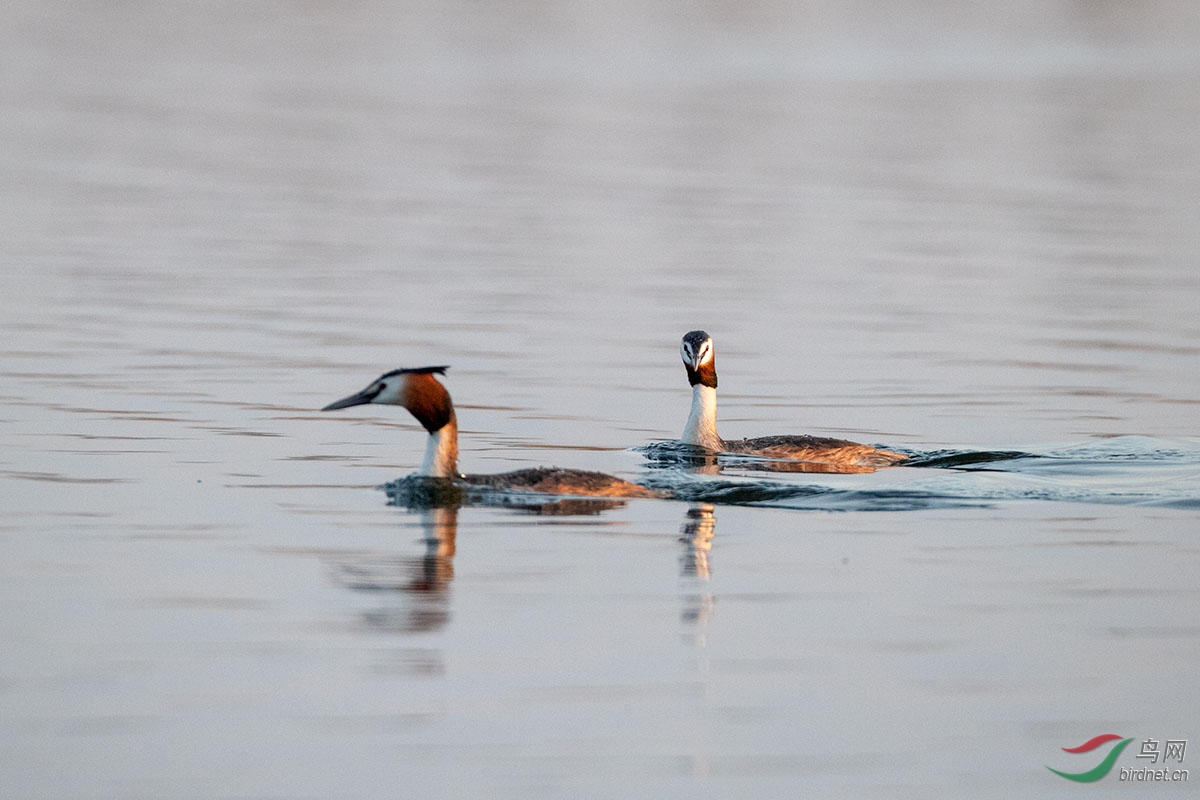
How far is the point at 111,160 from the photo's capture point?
4994 centimetres

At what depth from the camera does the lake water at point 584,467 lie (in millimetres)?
10062

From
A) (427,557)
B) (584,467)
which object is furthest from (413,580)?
(584,467)

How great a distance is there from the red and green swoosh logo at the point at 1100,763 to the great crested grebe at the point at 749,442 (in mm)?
8027

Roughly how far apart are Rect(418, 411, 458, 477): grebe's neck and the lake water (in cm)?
48

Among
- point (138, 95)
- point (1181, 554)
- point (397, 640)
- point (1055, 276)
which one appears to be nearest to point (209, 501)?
point (397, 640)

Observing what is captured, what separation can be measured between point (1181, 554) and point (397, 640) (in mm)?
6085

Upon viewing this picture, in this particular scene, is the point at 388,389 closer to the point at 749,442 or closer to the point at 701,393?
the point at 701,393

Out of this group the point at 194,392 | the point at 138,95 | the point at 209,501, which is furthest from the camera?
the point at 138,95

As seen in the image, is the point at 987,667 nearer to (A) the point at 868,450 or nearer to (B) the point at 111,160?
(A) the point at 868,450

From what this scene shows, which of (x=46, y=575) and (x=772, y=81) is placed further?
(x=772, y=81)

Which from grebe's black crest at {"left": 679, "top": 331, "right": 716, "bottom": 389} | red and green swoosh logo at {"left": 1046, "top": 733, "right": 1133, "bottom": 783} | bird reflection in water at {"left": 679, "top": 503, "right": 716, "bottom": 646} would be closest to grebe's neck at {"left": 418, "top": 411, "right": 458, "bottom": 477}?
bird reflection in water at {"left": 679, "top": 503, "right": 716, "bottom": 646}

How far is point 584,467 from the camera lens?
58.8ft

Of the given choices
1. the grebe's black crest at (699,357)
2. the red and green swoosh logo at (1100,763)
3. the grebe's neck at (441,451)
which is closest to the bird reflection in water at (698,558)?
the grebe's neck at (441,451)

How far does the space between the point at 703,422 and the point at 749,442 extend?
0.49 meters
